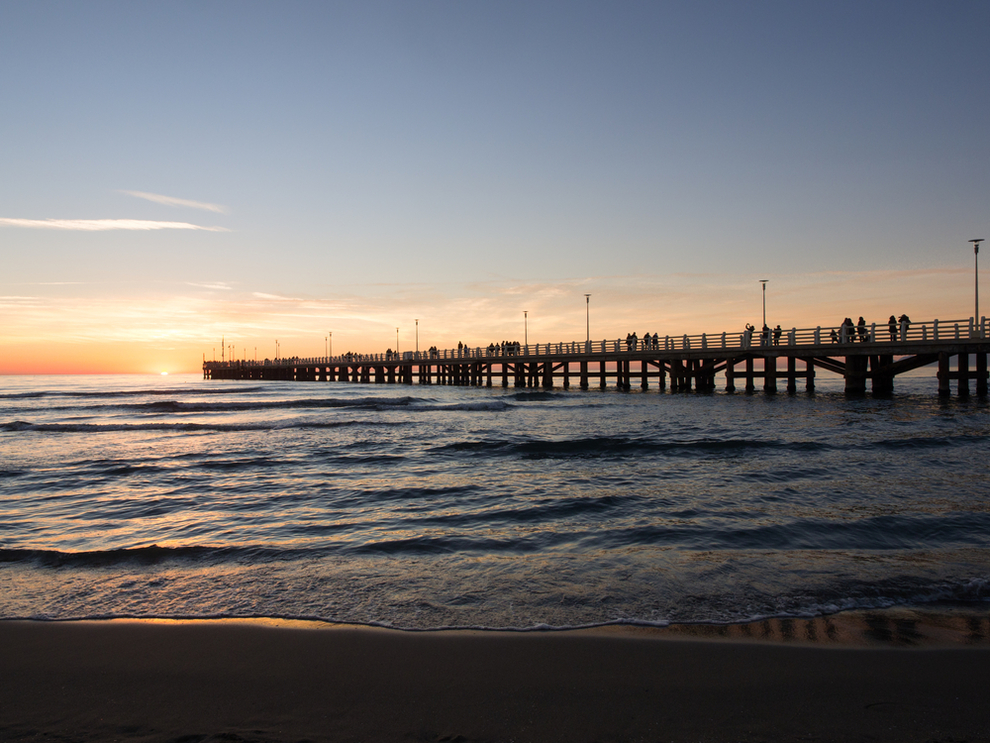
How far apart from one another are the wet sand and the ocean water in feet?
1.10

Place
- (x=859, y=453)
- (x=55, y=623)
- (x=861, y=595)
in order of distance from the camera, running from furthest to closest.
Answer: (x=859, y=453), (x=861, y=595), (x=55, y=623)

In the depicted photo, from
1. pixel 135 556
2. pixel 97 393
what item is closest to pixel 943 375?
pixel 135 556

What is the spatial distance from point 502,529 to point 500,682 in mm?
3527

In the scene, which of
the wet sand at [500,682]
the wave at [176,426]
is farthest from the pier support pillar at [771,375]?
the wet sand at [500,682]

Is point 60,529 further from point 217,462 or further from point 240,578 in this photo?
point 217,462

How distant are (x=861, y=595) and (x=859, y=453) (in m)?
9.27

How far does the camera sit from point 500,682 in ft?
10.2

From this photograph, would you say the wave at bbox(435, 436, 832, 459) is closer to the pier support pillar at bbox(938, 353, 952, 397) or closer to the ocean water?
the ocean water

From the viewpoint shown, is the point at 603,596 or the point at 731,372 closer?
the point at 603,596

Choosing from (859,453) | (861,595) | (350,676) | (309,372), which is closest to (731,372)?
(859,453)

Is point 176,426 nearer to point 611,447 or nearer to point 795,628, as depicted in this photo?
point 611,447

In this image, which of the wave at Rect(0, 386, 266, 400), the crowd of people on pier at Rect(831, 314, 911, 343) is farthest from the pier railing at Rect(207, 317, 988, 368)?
the wave at Rect(0, 386, 266, 400)

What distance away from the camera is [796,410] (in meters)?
23.9

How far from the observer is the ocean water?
14.3 ft
